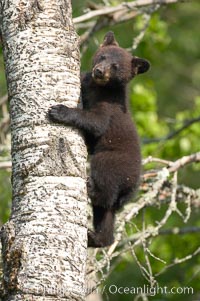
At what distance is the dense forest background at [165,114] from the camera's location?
8086mm

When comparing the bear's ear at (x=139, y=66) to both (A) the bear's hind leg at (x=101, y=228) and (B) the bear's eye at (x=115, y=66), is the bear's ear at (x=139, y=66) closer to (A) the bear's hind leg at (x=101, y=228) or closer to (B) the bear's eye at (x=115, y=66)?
(B) the bear's eye at (x=115, y=66)

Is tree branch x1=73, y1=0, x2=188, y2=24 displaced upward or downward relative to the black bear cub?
upward

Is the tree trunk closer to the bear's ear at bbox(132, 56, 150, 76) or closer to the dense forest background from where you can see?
the dense forest background

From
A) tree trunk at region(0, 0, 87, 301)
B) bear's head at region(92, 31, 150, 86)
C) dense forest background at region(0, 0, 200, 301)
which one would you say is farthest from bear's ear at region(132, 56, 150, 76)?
tree trunk at region(0, 0, 87, 301)

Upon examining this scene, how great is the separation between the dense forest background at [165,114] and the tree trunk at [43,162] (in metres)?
1.53

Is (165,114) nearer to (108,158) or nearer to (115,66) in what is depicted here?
(115,66)

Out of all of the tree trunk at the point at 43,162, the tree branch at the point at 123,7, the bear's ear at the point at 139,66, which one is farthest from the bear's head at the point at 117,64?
the tree trunk at the point at 43,162

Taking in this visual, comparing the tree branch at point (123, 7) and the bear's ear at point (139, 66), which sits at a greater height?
the tree branch at point (123, 7)

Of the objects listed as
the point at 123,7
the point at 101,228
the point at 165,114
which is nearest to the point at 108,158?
the point at 101,228

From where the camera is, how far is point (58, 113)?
3934 mm

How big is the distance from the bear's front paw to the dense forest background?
1.64 metres

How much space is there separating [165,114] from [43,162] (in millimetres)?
11169

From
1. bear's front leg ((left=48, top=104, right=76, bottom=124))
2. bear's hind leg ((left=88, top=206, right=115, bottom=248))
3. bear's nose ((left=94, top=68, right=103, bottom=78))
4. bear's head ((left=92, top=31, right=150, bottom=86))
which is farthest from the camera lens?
bear's head ((left=92, top=31, right=150, bottom=86))

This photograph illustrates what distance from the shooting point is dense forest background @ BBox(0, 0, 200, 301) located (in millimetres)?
8086
